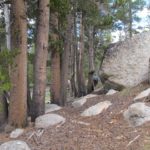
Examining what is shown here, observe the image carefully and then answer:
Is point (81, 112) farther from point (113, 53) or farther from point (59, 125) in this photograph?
point (113, 53)

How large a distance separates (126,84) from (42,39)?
3735mm

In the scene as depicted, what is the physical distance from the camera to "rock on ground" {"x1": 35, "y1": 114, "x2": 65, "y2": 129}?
26.4 feet

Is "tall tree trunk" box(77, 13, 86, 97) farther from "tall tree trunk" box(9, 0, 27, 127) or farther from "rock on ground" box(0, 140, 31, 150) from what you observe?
"rock on ground" box(0, 140, 31, 150)

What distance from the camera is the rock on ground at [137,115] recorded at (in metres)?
7.34

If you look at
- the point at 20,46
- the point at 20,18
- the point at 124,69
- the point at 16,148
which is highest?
the point at 20,18

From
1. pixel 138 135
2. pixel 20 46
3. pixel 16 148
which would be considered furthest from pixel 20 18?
pixel 138 135

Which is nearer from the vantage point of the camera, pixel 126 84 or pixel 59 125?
pixel 59 125

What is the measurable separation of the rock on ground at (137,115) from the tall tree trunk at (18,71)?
2318 millimetres

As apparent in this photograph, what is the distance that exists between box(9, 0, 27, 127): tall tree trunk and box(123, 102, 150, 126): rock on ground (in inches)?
91.3

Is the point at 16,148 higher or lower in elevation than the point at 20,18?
lower

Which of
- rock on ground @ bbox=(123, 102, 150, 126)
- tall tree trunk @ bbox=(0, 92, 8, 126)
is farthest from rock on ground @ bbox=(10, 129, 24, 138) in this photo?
rock on ground @ bbox=(123, 102, 150, 126)

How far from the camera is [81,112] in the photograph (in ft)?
29.7

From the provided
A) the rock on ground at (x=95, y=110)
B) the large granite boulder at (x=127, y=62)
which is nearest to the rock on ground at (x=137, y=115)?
the rock on ground at (x=95, y=110)

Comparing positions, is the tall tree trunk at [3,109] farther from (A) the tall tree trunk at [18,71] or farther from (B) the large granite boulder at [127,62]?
(B) the large granite boulder at [127,62]
